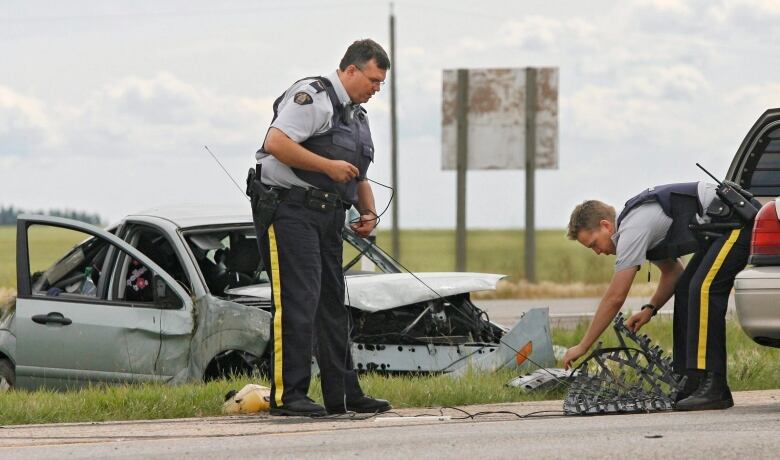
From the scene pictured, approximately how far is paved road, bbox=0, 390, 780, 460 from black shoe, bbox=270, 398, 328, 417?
5 cm

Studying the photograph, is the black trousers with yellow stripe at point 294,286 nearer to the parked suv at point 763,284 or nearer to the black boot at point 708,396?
the black boot at point 708,396

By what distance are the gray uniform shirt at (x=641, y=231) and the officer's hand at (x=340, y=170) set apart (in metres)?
1.53

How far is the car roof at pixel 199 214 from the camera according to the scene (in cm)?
1070

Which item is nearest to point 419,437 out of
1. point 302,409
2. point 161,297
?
point 302,409

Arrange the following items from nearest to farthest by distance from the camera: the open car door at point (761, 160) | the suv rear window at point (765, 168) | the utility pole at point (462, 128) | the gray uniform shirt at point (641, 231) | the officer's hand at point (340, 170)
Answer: the officer's hand at point (340, 170) → the gray uniform shirt at point (641, 231) → the open car door at point (761, 160) → the suv rear window at point (765, 168) → the utility pole at point (462, 128)

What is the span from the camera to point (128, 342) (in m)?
10.1

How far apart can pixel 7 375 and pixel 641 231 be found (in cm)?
466

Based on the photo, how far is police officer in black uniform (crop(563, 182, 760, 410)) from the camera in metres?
8.46

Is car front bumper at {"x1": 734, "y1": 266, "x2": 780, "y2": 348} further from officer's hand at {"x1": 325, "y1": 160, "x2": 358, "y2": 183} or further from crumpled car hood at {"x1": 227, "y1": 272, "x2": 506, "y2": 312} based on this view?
crumpled car hood at {"x1": 227, "y1": 272, "x2": 506, "y2": 312}

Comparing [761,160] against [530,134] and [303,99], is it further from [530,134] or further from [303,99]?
[530,134]

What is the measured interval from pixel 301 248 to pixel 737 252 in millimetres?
2459

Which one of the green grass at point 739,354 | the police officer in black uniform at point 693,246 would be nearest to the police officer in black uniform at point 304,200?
the police officer in black uniform at point 693,246

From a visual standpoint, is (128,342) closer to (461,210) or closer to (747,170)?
(747,170)

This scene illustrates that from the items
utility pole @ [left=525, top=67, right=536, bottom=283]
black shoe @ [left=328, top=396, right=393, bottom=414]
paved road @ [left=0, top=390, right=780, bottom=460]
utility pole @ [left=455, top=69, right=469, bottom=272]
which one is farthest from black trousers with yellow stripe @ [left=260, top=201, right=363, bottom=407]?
utility pole @ [left=525, top=67, right=536, bottom=283]
